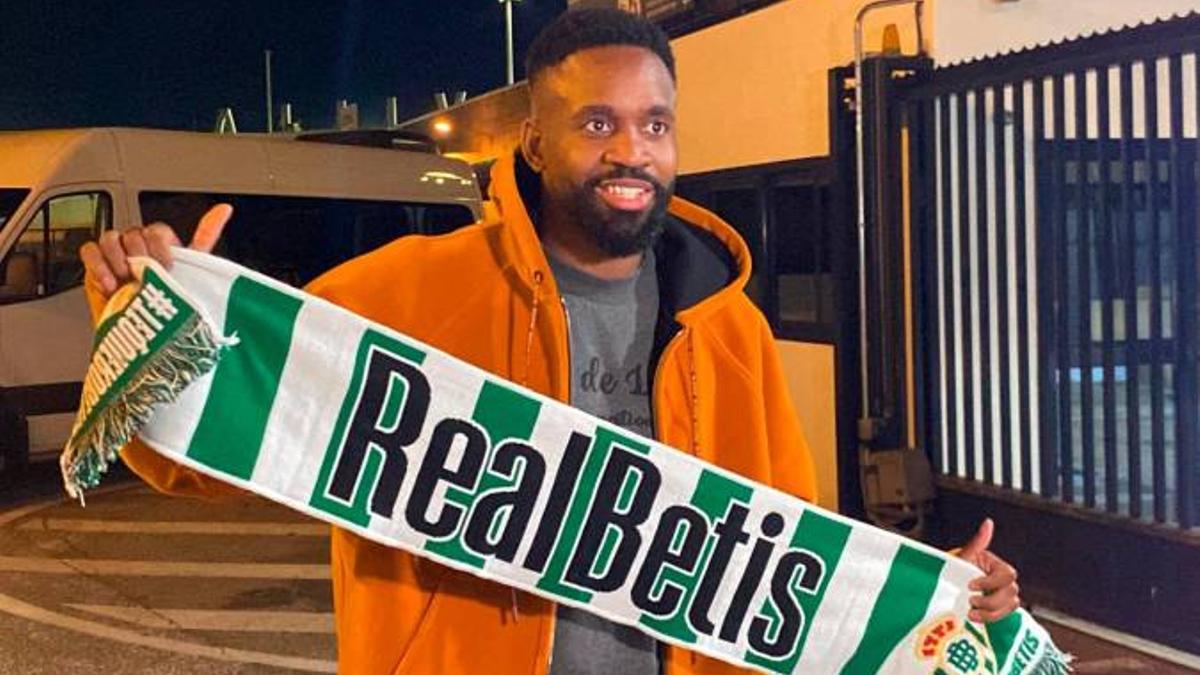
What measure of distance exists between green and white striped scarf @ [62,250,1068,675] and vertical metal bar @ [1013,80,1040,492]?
166 inches

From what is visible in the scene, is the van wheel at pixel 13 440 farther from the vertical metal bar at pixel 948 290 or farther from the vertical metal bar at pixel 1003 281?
the vertical metal bar at pixel 1003 281

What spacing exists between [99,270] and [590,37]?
0.86m

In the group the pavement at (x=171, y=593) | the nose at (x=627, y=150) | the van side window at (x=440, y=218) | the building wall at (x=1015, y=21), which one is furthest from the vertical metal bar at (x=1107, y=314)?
the van side window at (x=440, y=218)

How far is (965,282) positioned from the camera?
6809mm

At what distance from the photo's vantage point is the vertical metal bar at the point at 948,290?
6.87m

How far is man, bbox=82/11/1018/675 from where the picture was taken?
2211 millimetres

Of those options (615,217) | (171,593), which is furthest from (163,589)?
(615,217)

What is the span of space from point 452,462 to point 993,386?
4905 millimetres

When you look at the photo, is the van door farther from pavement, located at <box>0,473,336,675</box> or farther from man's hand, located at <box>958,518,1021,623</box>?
man's hand, located at <box>958,518,1021,623</box>

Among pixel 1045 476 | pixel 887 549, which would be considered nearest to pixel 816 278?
pixel 1045 476

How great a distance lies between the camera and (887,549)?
8.57 ft

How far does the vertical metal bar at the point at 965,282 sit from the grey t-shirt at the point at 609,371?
4713mm

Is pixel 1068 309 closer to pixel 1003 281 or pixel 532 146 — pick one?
pixel 1003 281

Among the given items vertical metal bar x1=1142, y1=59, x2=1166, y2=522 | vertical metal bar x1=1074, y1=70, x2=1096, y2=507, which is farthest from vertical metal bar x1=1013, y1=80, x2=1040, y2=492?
vertical metal bar x1=1142, y1=59, x2=1166, y2=522
